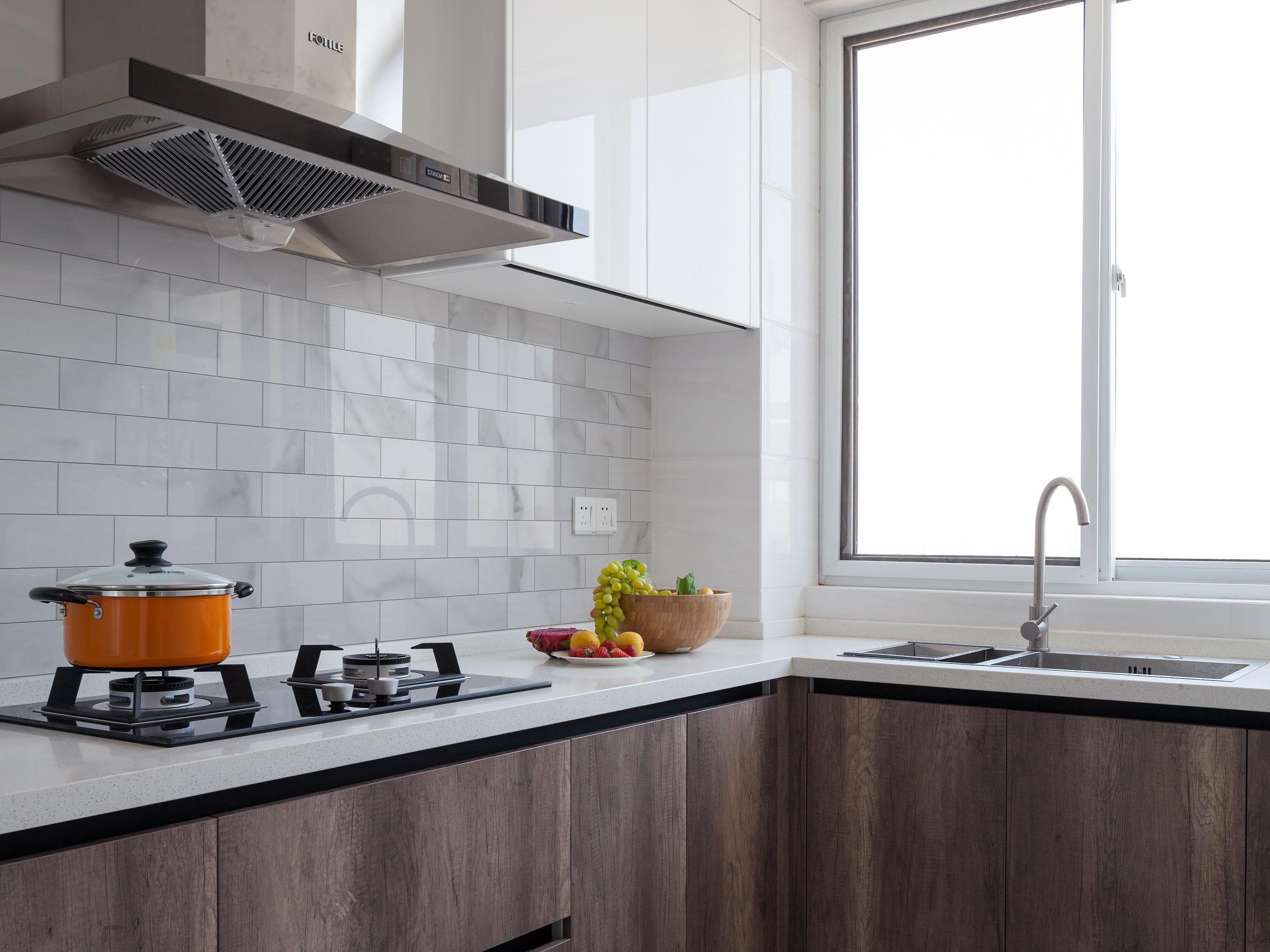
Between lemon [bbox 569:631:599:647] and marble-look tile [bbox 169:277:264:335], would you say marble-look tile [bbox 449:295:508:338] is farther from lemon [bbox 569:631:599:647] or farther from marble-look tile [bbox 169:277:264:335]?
lemon [bbox 569:631:599:647]

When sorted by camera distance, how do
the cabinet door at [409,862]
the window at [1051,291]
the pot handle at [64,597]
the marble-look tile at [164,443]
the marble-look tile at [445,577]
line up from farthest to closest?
the window at [1051,291]
the marble-look tile at [445,577]
the marble-look tile at [164,443]
the pot handle at [64,597]
the cabinet door at [409,862]

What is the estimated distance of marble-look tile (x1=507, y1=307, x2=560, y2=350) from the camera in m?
2.66

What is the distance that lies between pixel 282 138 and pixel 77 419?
2.00 ft

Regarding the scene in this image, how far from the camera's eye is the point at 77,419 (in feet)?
5.92

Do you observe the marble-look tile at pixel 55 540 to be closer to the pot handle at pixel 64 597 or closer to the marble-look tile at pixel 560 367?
the pot handle at pixel 64 597

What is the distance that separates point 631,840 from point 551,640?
504 mm

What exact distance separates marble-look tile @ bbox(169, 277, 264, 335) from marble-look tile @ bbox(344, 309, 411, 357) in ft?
0.69

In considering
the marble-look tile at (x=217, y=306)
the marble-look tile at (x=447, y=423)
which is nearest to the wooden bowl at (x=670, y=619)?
the marble-look tile at (x=447, y=423)

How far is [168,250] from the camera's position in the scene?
1.94m

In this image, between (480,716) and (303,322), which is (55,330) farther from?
(480,716)

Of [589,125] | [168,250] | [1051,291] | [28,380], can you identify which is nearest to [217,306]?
[168,250]

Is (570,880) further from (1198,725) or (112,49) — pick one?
(112,49)

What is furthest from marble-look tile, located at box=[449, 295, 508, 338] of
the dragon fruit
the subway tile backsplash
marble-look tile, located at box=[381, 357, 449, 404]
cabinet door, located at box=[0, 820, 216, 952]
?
cabinet door, located at box=[0, 820, 216, 952]

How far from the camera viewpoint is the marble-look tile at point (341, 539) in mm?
2182
